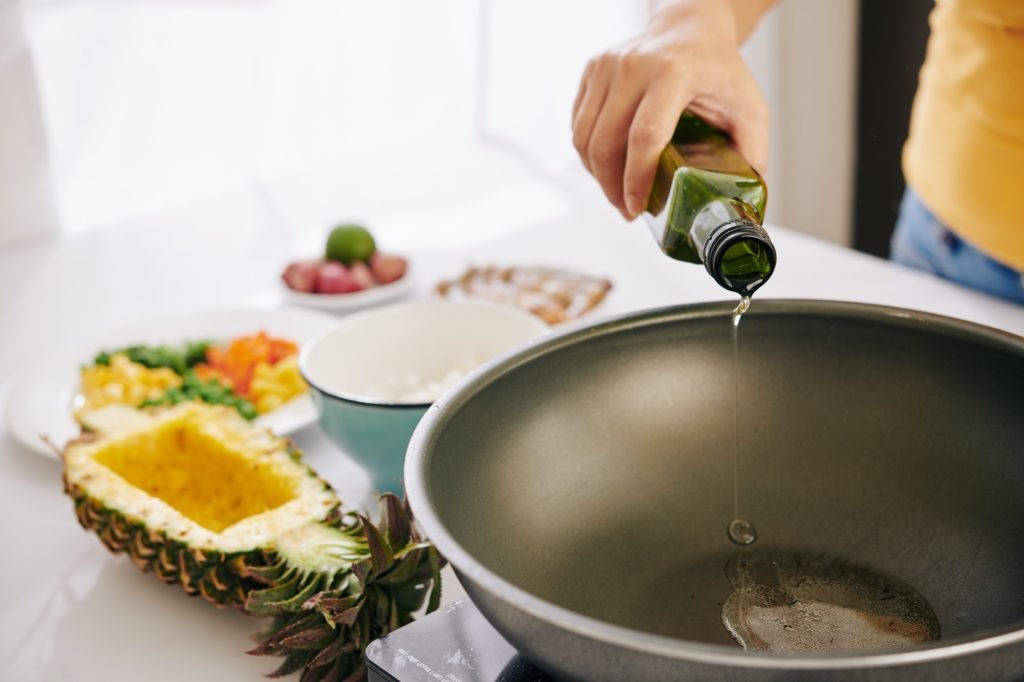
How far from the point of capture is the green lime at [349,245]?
1.56m

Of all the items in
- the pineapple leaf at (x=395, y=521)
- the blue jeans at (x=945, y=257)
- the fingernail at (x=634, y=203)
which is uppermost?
the fingernail at (x=634, y=203)

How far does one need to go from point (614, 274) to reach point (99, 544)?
82 cm

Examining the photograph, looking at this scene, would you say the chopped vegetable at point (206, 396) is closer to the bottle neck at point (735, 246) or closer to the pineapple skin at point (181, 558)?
the pineapple skin at point (181, 558)

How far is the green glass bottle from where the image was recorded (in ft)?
2.39

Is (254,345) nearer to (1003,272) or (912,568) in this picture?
(912,568)

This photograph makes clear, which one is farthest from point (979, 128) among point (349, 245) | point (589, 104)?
point (349, 245)

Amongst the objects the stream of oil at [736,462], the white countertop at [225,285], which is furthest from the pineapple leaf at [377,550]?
→ the stream of oil at [736,462]

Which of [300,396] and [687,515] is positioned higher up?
[687,515]

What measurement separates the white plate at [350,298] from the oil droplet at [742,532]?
79 cm

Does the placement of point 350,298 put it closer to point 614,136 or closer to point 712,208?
point 614,136

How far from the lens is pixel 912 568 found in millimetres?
753

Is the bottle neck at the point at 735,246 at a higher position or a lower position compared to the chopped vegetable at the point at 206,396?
higher

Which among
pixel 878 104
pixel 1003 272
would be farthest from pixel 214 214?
pixel 878 104

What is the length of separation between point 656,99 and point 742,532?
0.37m
